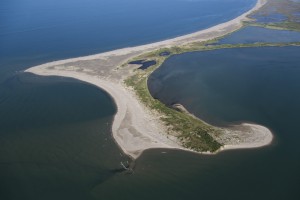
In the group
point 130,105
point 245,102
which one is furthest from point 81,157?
point 245,102

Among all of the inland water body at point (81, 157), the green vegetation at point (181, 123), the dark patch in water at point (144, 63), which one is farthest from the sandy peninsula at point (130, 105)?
the dark patch in water at point (144, 63)

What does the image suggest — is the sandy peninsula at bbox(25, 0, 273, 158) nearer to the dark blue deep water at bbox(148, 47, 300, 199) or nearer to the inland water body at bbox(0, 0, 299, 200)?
the inland water body at bbox(0, 0, 299, 200)

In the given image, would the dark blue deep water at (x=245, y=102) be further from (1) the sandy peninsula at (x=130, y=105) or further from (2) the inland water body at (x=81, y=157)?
(1) the sandy peninsula at (x=130, y=105)

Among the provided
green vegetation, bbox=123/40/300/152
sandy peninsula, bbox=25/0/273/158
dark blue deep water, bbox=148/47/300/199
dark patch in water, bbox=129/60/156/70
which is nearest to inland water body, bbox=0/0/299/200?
dark blue deep water, bbox=148/47/300/199

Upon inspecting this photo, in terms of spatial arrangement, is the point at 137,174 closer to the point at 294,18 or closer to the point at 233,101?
the point at 233,101

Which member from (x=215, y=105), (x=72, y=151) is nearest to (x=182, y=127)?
(x=215, y=105)

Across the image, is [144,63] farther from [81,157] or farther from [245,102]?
[81,157]
